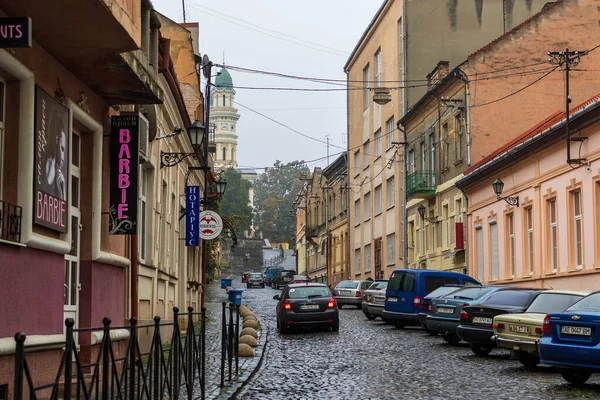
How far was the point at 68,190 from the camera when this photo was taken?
11797 millimetres

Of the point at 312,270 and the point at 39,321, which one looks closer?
the point at 39,321

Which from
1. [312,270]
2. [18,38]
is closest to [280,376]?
[18,38]

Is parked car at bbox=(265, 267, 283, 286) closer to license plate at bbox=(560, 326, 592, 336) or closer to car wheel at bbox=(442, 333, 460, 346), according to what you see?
car wheel at bbox=(442, 333, 460, 346)

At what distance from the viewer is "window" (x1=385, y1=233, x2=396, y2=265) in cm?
5379

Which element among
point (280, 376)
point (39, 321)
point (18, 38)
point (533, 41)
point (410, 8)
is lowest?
point (280, 376)

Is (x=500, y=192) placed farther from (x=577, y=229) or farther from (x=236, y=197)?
(x=236, y=197)

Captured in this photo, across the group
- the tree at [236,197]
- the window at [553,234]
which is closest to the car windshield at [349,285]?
the window at [553,234]

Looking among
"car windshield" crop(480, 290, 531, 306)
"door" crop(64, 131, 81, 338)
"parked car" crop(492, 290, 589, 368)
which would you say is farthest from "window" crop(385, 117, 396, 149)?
"door" crop(64, 131, 81, 338)

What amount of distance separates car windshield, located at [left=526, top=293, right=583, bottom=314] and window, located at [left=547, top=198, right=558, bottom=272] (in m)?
12.4

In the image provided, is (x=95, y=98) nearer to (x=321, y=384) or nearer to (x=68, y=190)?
(x=68, y=190)

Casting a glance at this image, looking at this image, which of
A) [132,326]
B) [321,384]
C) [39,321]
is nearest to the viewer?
[132,326]

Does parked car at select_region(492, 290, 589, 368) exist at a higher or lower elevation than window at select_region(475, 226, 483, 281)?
lower

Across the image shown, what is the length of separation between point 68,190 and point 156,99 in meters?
2.40

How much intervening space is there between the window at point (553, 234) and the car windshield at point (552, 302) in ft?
40.7
